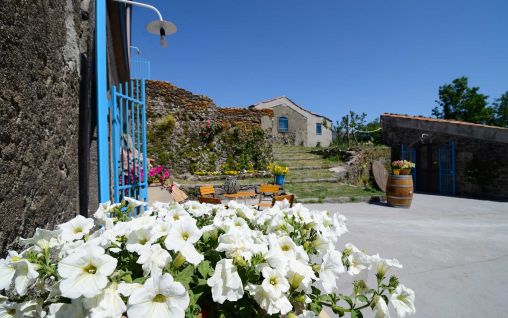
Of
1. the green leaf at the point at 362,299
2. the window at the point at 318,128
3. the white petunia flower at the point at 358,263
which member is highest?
the window at the point at 318,128

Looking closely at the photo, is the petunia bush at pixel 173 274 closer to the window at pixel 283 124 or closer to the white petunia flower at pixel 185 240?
the white petunia flower at pixel 185 240

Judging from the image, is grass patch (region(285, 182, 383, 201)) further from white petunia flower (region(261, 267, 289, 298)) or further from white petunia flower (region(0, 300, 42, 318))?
white petunia flower (region(0, 300, 42, 318))

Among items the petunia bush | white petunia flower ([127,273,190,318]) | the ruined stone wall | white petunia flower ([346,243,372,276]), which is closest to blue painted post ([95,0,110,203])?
the ruined stone wall

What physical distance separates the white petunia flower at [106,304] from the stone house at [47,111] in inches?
30.1

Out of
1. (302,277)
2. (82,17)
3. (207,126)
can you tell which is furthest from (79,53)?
(207,126)

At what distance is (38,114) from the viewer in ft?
4.81

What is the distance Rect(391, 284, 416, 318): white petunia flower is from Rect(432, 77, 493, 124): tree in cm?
3705

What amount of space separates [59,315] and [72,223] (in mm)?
428

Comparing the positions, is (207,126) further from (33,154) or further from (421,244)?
(33,154)

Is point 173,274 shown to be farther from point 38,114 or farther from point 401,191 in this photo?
point 401,191

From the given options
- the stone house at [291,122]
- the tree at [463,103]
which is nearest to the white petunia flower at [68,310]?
the stone house at [291,122]

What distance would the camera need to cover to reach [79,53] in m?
2.15

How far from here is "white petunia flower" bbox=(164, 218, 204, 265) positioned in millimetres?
836

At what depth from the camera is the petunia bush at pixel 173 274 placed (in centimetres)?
68
